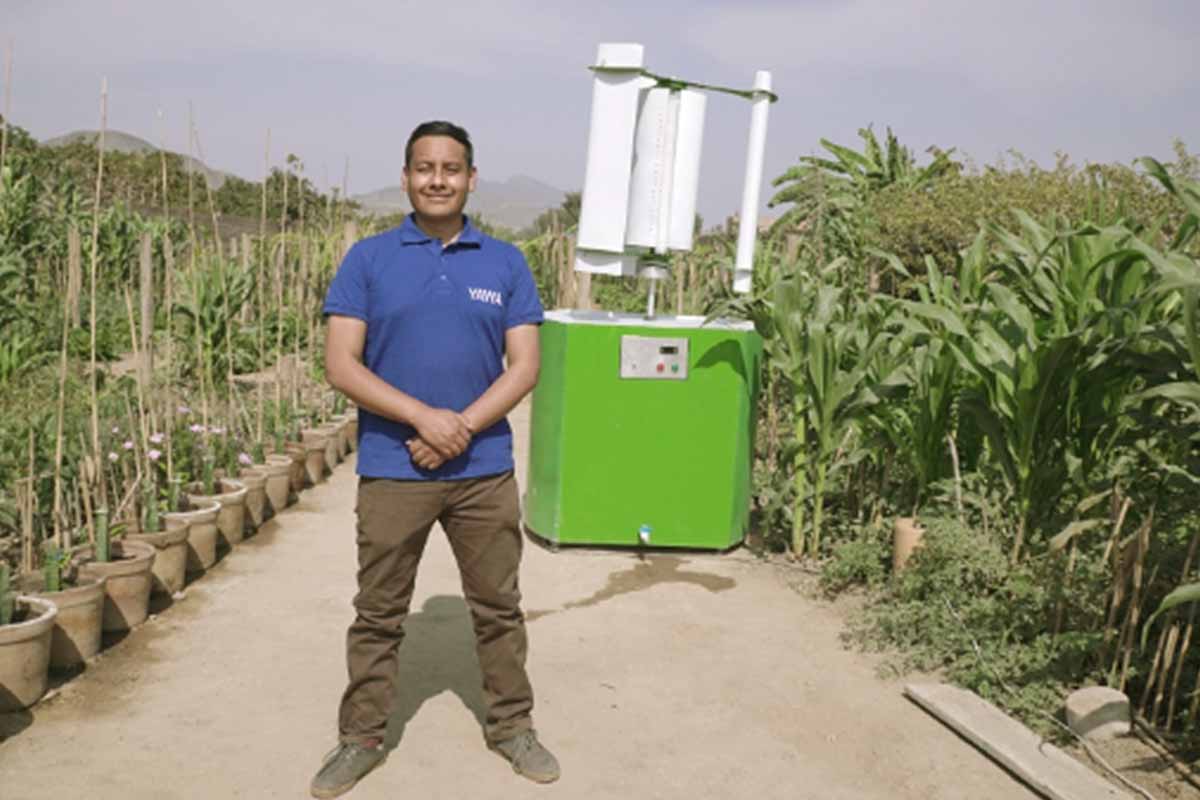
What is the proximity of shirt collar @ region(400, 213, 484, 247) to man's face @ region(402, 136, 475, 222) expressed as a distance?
0.18 feet

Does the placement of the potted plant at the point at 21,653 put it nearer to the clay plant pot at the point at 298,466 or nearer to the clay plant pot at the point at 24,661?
the clay plant pot at the point at 24,661

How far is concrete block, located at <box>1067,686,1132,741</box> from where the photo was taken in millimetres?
3238

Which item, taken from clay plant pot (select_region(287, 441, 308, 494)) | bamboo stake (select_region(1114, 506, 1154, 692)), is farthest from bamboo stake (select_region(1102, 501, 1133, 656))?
clay plant pot (select_region(287, 441, 308, 494))

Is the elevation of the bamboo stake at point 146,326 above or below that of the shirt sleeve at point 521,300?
below

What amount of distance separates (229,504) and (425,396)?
274 cm

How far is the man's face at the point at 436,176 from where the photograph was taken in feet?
9.07

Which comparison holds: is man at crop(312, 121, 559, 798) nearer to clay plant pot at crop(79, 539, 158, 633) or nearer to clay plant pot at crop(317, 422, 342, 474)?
clay plant pot at crop(79, 539, 158, 633)

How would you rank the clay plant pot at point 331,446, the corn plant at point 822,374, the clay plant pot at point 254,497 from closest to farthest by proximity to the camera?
the corn plant at point 822,374 → the clay plant pot at point 254,497 → the clay plant pot at point 331,446

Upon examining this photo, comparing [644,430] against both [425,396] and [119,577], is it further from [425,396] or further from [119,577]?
[425,396]

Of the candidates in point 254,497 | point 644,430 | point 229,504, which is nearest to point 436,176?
point 644,430

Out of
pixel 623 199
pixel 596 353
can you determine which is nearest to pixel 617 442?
pixel 596 353

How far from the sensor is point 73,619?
11.8 feet

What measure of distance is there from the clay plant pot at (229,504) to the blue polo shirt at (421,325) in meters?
2.52

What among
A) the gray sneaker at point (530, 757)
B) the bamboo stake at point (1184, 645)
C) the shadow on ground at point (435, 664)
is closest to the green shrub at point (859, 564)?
the bamboo stake at point (1184, 645)
